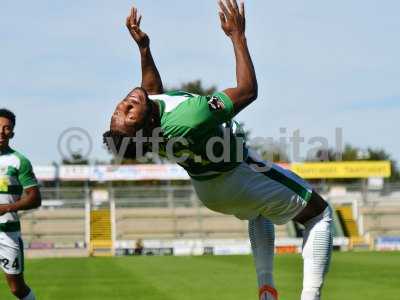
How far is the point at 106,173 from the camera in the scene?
4531 centimetres

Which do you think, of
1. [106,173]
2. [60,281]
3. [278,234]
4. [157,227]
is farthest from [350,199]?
[60,281]

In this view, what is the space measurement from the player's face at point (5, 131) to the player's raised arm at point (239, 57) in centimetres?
375

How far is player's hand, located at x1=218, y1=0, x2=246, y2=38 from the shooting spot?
16.0 ft

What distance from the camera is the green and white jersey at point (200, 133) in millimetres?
4816

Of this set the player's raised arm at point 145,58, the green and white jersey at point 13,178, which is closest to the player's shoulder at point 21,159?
the green and white jersey at point 13,178

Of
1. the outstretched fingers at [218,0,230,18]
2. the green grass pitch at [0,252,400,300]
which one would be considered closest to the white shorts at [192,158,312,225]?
the outstretched fingers at [218,0,230,18]

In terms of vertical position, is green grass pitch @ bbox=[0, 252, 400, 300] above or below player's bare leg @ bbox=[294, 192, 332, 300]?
below

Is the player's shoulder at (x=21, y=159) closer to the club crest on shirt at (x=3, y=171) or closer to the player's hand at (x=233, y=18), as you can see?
the club crest on shirt at (x=3, y=171)

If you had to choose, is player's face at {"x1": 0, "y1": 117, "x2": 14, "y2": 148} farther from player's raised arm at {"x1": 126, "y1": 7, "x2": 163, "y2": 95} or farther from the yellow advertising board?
the yellow advertising board

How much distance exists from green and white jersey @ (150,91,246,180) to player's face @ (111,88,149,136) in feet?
0.46

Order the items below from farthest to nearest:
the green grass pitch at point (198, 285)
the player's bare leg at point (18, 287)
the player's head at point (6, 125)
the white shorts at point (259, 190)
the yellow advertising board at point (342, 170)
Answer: the yellow advertising board at point (342, 170), the green grass pitch at point (198, 285), the player's bare leg at point (18, 287), the player's head at point (6, 125), the white shorts at point (259, 190)

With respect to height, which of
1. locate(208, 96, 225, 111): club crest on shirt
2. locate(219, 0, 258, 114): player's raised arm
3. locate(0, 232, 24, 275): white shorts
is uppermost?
locate(219, 0, 258, 114): player's raised arm

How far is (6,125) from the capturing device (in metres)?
7.99

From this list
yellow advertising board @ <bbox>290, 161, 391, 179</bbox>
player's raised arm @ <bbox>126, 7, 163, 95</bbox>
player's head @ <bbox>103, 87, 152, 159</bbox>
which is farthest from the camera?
yellow advertising board @ <bbox>290, 161, 391, 179</bbox>
